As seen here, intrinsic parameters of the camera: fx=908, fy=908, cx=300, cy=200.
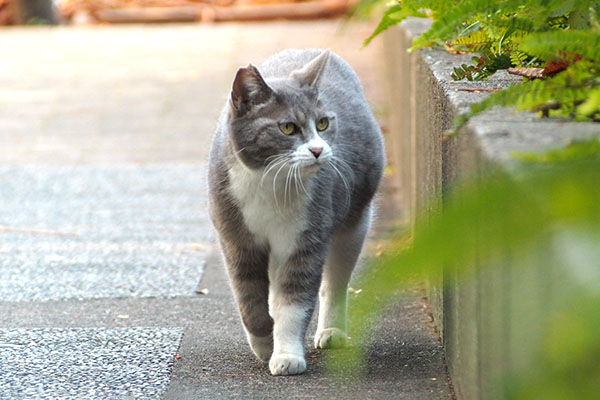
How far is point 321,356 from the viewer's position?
332 cm

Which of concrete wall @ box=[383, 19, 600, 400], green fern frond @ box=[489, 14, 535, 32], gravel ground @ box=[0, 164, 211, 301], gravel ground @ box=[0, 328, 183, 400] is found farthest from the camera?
gravel ground @ box=[0, 164, 211, 301]

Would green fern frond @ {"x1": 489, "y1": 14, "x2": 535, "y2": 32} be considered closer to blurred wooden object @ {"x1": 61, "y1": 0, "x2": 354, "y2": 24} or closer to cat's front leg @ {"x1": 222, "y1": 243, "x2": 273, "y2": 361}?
cat's front leg @ {"x1": 222, "y1": 243, "x2": 273, "y2": 361}

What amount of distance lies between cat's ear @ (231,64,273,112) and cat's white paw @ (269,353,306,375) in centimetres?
84

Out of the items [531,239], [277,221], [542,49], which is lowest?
[277,221]

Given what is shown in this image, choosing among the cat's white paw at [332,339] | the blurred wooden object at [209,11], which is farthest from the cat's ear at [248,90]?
the blurred wooden object at [209,11]

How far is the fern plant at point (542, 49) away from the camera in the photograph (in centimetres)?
187

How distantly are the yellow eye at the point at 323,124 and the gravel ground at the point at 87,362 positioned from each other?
97cm

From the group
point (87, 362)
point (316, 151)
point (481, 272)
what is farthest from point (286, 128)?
point (481, 272)

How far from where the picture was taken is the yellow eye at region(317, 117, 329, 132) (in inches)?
123

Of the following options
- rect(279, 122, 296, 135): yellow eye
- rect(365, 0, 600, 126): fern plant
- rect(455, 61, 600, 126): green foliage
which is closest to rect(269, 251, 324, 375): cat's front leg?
rect(279, 122, 296, 135): yellow eye

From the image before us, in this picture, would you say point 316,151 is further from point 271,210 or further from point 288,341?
point 288,341

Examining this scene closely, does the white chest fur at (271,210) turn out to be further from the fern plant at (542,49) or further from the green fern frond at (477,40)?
the green fern frond at (477,40)

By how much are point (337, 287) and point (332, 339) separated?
213mm

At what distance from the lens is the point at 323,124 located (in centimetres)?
315
